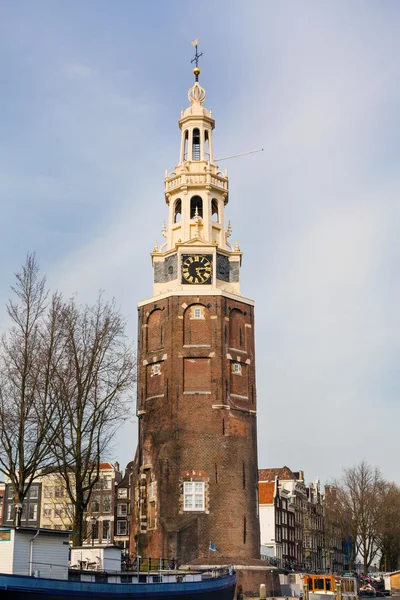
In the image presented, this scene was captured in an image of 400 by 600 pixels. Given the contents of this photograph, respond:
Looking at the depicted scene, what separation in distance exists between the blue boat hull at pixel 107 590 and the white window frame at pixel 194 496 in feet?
26.1

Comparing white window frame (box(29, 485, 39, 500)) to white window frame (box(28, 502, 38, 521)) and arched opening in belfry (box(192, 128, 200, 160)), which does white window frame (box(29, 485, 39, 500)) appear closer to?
white window frame (box(28, 502, 38, 521))

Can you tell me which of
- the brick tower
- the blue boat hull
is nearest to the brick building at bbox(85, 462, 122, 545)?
the brick tower

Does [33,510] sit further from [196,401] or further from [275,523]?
[196,401]

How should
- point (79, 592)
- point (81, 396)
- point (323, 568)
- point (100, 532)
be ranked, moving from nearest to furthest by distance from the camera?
1. point (79, 592)
2. point (81, 396)
3. point (100, 532)
4. point (323, 568)

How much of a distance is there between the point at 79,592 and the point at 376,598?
37.4 metres

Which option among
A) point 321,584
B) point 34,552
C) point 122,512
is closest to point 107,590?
point 34,552

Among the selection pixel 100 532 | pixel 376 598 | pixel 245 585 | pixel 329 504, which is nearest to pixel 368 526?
pixel 329 504

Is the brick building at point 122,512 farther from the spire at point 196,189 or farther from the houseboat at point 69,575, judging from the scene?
the houseboat at point 69,575

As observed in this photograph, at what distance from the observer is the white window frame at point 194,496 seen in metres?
45.8

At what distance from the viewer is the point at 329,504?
87.4 meters

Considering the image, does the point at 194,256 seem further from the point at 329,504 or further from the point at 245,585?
the point at 329,504

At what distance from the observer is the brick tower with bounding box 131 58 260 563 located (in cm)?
4581

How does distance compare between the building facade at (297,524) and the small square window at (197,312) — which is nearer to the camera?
the small square window at (197,312)

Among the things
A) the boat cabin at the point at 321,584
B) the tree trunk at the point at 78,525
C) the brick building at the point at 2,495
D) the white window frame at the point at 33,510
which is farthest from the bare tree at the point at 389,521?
the tree trunk at the point at 78,525
